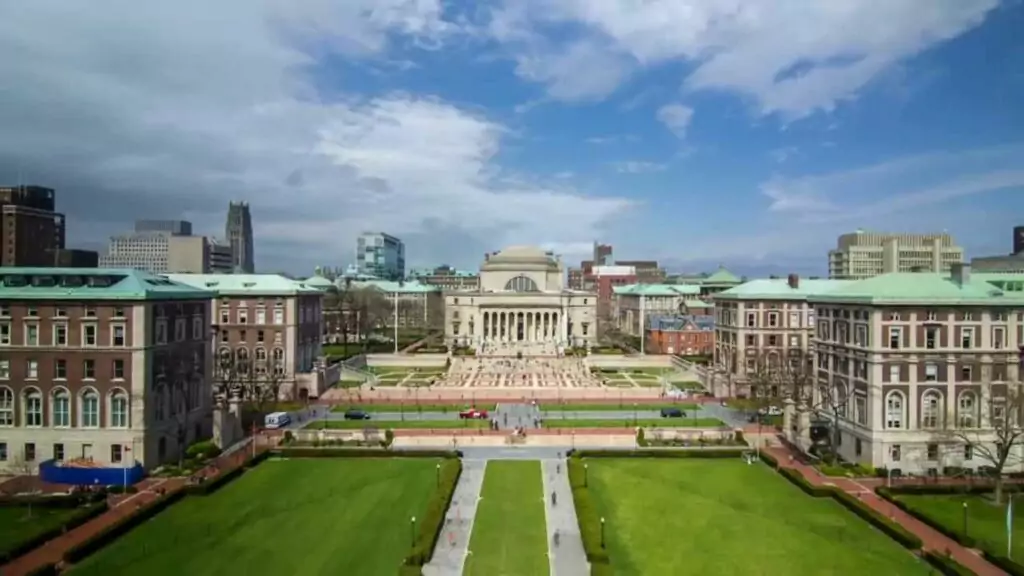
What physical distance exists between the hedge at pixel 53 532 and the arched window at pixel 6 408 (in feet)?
40.7

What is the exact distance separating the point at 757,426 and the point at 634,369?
42846 mm

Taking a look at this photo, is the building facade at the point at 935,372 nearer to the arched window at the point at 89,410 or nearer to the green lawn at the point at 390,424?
the green lawn at the point at 390,424

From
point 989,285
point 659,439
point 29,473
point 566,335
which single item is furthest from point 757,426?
point 566,335

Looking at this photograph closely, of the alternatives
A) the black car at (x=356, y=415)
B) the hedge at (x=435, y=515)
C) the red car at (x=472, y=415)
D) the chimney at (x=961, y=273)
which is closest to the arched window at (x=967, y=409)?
the chimney at (x=961, y=273)

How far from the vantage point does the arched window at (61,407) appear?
51188 mm

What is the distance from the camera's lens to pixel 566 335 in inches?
5969

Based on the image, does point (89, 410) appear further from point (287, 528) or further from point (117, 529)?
point (287, 528)

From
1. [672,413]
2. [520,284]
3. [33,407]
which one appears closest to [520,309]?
[520,284]

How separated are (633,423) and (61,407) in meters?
45.2

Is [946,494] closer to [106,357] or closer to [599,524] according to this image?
[599,524]

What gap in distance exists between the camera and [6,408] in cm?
5109

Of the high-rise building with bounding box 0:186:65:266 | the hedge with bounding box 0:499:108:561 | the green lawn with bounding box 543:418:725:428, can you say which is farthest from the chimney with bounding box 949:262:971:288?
the high-rise building with bounding box 0:186:65:266

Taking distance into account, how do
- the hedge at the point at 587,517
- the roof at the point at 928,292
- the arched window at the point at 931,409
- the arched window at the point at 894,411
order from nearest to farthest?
Result: 1. the hedge at the point at 587,517
2. the roof at the point at 928,292
3. the arched window at the point at 894,411
4. the arched window at the point at 931,409

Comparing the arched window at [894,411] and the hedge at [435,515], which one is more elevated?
the arched window at [894,411]
